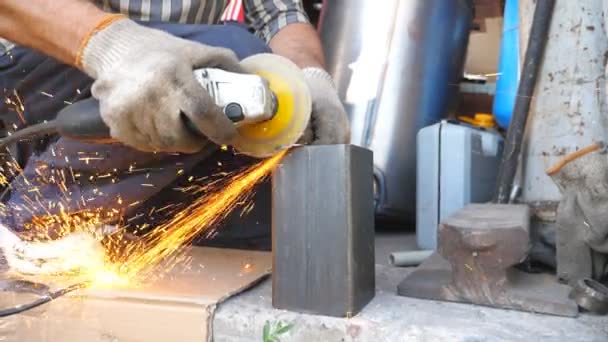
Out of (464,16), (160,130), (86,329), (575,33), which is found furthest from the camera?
(464,16)

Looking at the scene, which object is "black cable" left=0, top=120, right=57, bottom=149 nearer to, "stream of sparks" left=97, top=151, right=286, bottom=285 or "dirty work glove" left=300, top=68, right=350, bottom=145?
"stream of sparks" left=97, top=151, right=286, bottom=285

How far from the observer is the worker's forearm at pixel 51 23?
3.18 ft

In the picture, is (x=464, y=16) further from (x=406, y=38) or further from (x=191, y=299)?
(x=191, y=299)

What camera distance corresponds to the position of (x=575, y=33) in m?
1.33

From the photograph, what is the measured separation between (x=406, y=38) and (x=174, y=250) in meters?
1.23

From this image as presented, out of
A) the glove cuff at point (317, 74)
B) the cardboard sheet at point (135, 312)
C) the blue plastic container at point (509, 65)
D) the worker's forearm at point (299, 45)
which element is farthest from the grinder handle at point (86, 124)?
the blue plastic container at point (509, 65)

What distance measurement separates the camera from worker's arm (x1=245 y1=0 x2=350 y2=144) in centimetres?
114

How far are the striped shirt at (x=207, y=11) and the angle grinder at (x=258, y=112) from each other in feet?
1.74

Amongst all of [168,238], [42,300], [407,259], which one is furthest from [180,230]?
[407,259]

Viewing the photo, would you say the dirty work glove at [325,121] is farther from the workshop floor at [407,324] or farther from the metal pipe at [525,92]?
the metal pipe at [525,92]

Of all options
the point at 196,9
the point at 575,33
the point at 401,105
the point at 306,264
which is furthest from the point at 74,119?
the point at 401,105

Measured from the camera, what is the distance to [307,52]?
59.2 inches

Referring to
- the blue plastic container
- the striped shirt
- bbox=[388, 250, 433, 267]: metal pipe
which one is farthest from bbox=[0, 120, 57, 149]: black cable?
the blue plastic container

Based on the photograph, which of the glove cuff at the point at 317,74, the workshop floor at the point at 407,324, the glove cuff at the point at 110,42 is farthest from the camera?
the glove cuff at the point at 317,74
